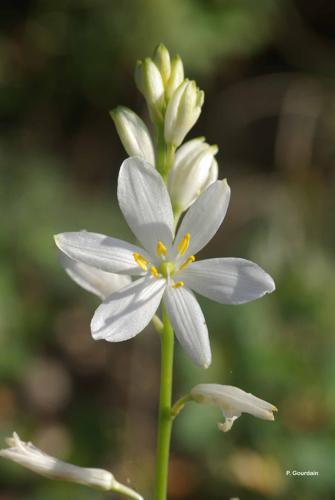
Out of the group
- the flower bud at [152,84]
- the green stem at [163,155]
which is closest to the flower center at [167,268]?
the green stem at [163,155]

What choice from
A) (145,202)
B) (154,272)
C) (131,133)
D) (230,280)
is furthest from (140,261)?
(131,133)

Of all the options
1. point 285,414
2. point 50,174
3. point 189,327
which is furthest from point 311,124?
point 189,327

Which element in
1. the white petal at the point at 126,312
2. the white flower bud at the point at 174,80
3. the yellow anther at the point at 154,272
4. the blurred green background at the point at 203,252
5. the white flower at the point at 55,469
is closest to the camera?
the white petal at the point at 126,312

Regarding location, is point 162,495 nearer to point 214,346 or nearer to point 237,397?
point 237,397

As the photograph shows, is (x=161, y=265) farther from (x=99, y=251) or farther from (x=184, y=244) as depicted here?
(x=99, y=251)

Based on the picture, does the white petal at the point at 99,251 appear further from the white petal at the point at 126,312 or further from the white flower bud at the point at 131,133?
the white flower bud at the point at 131,133

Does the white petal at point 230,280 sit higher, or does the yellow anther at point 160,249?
the yellow anther at point 160,249
